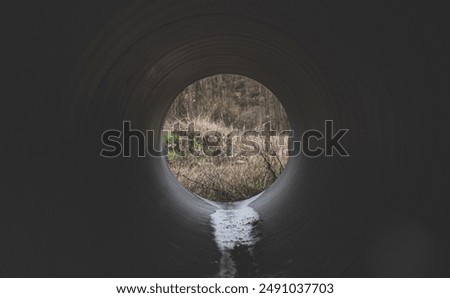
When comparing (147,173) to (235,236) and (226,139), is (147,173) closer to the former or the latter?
(235,236)

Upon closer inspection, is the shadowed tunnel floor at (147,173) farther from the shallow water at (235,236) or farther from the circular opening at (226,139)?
the circular opening at (226,139)

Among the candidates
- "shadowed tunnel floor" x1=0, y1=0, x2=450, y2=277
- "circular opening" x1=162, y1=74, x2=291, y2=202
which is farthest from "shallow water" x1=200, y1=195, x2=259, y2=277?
"circular opening" x1=162, y1=74, x2=291, y2=202

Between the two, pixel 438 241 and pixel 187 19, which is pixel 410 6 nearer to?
pixel 438 241

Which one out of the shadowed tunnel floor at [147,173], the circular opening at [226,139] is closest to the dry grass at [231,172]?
the circular opening at [226,139]

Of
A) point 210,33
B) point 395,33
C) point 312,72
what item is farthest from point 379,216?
point 210,33

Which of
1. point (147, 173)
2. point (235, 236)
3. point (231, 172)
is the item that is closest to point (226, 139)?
point (231, 172)

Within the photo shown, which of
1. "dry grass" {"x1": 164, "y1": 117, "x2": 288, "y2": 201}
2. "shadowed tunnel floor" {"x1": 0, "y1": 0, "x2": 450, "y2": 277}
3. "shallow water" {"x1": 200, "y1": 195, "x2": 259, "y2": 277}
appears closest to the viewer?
"shadowed tunnel floor" {"x1": 0, "y1": 0, "x2": 450, "y2": 277}

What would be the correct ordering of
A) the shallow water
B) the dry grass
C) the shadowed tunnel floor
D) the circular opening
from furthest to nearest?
1. the circular opening
2. the dry grass
3. the shallow water
4. the shadowed tunnel floor

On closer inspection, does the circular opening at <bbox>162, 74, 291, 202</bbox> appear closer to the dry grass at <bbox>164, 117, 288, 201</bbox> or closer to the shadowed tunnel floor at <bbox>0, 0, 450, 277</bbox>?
the dry grass at <bbox>164, 117, 288, 201</bbox>
